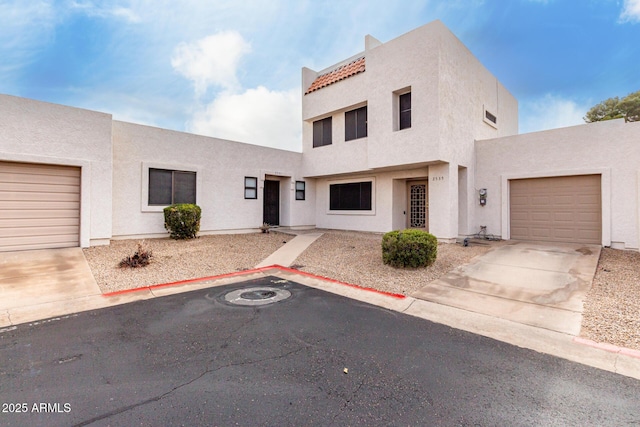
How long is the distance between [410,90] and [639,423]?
35.7 feet

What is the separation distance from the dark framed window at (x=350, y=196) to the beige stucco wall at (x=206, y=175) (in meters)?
1.36

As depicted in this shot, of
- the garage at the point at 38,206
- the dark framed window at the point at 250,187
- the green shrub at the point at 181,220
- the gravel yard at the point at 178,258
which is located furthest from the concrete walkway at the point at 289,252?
the garage at the point at 38,206

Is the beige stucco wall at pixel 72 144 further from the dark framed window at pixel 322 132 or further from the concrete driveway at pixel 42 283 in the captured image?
the dark framed window at pixel 322 132

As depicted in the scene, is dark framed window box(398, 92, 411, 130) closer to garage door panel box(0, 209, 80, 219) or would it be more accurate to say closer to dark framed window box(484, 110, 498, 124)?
dark framed window box(484, 110, 498, 124)

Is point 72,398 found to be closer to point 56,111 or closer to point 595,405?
point 595,405

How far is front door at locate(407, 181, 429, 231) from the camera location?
40.8 ft

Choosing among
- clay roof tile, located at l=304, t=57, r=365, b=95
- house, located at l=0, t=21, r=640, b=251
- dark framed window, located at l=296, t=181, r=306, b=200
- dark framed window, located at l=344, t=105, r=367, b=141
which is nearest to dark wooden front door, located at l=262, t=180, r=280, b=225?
house, located at l=0, t=21, r=640, b=251

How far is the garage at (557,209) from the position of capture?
370 inches

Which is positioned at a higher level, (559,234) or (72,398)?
(559,234)

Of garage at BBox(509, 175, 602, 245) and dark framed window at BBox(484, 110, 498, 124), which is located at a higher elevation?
dark framed window at BBox(484, 110, 498, 124)

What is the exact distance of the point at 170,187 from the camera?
37.2 feet

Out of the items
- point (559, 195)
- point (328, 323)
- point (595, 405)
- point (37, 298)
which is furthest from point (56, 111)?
point (559, 195)

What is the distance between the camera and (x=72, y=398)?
248 cm

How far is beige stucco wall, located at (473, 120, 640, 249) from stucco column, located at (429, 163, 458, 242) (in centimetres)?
185
